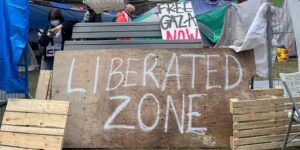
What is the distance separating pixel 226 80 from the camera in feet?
17.1

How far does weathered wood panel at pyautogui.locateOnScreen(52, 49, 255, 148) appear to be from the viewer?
5160 millimetres

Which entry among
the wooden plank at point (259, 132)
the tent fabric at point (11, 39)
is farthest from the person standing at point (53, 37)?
the wooden plank at point (259, 132)

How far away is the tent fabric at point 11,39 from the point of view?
5473mm

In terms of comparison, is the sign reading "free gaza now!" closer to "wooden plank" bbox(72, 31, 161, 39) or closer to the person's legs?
"wooden plank" bbox(72, 31, 161, 39)

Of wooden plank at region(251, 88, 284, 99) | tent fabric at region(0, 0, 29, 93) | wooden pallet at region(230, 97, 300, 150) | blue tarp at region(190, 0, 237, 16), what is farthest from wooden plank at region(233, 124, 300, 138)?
blue tarp at region(190, 0, 237, 16)

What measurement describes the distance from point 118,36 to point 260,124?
195 cm

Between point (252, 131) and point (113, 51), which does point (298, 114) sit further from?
point (113, 51)

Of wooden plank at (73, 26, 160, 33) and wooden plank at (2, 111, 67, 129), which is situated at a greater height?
wooden plank at (73, 26, 160, 33)

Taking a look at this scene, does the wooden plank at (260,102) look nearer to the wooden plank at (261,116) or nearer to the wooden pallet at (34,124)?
the wooden plank at (261,116)

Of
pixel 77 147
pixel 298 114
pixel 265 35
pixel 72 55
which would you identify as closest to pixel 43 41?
pixel 72 55

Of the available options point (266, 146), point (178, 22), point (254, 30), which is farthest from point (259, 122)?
point (178, 22)

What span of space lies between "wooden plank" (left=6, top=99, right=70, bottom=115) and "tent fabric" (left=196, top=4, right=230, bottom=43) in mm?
9042

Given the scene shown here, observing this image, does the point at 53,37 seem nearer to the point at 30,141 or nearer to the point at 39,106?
the point at 39,106

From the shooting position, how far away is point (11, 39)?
5516 millimetres
